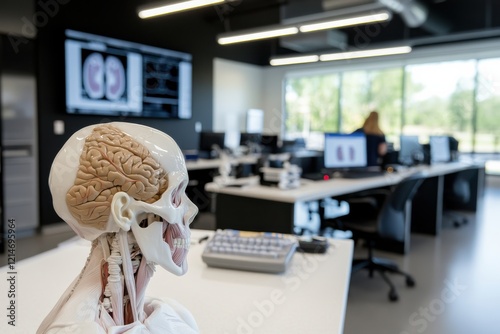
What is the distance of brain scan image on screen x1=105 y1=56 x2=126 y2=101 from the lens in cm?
539

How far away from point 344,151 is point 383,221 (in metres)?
1.04

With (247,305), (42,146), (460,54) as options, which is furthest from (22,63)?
(460,54)

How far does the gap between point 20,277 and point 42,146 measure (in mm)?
4070

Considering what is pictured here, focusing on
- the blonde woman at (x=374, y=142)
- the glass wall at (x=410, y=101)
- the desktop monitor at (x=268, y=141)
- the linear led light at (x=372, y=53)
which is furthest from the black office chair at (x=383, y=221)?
the glass wall at (x=410, y=101)

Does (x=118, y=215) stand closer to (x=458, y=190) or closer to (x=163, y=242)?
(x=163, y=242)

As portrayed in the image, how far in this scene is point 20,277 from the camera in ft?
3.76

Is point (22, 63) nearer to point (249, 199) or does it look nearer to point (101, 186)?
point (249, 199)

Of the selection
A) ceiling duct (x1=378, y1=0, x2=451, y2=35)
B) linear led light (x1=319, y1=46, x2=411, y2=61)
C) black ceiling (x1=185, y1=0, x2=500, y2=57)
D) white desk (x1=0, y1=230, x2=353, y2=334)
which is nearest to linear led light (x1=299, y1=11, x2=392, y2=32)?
ceiling duct (x1=378, y1=0, x2=451, y2=35)

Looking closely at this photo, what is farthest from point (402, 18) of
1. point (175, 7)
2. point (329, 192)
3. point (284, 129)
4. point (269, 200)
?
point (269, 200)

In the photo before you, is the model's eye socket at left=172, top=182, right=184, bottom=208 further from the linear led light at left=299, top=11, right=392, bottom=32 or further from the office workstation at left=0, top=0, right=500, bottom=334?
the linear led light at left=299, top=11, right=392, bottom=32

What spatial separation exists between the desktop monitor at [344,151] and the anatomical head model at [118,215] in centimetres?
310

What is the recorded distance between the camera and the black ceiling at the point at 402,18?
699cm

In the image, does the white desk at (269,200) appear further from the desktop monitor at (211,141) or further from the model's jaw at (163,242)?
the desktop monitor at (211,141)

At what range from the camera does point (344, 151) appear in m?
3.72
